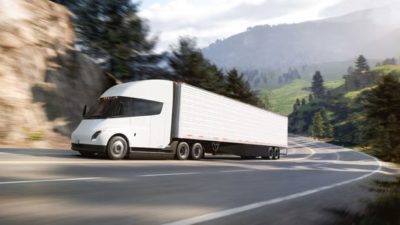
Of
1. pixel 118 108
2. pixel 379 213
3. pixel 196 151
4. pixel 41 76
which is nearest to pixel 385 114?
pixel 196 151

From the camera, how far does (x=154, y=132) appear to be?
17672 millimetres

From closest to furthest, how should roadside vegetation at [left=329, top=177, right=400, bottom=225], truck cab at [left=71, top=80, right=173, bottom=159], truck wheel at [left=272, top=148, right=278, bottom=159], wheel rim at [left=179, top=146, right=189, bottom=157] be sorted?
roadside vegetation at [left=329, top=177, right=400, bottom=225], truck cab at [left=71, top=80, right=173, bottom=159], wheel rim at [left=179, top=146, right=189, bottom=157], truck wheel at [left=272, top=148, right=278, bottom=159]

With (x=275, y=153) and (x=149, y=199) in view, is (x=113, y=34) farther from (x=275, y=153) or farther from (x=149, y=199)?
(x=149, y=199)

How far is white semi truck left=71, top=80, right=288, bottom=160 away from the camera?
51.9 ft

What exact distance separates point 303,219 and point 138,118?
446 inches

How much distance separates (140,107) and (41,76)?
10689 mm

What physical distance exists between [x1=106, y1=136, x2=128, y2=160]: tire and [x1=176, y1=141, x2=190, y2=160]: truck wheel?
339 centimetres

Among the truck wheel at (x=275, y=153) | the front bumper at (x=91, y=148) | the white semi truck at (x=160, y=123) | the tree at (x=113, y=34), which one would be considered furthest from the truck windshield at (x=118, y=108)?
the truck wheel at (x=275, y=153)

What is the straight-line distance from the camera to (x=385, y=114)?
58125mm

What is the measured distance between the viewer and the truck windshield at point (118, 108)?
53.6 feet

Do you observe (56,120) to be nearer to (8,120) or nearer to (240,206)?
(8,120)

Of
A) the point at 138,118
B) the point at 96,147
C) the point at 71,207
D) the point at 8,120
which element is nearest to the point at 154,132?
the point at 138,118

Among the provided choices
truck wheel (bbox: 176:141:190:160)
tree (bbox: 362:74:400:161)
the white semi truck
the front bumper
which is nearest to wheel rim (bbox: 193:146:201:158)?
the white semi truck

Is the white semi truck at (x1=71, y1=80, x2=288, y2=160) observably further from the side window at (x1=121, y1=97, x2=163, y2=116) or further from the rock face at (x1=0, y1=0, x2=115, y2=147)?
the rock face at (x1=0, y1=0, x2=115, y2=147)
